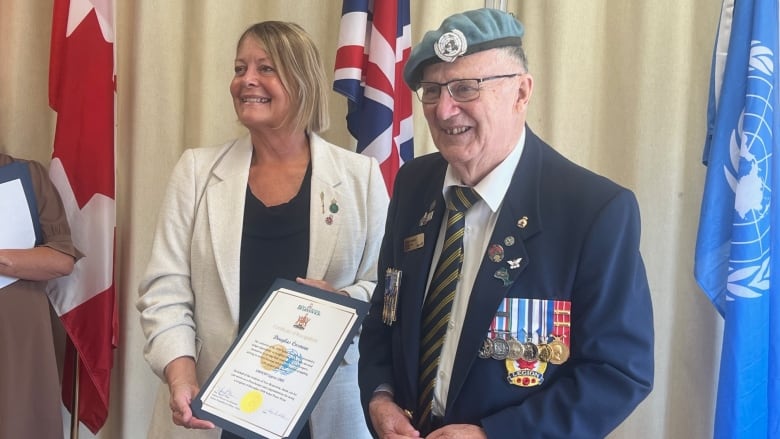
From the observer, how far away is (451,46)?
1280 millimetres

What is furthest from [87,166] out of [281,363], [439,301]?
[439,301]

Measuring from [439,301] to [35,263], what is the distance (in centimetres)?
176

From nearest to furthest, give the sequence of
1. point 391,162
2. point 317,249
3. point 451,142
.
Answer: point 451,142, point 317,249, point 391,162

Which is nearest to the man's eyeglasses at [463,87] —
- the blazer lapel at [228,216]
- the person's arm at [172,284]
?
the blazer lapel at [228,216]

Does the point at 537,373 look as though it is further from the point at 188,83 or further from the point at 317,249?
the point at 188,83

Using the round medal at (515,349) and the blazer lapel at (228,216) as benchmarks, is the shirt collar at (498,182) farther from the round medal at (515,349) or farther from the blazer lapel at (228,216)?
the blazer lapel at (228,216)

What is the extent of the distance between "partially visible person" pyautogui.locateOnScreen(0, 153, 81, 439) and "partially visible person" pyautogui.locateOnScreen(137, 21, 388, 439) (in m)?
0.91

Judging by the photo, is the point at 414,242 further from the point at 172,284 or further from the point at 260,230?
the point at 172,284

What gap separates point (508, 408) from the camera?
126cm

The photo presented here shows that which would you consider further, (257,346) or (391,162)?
(391,162)

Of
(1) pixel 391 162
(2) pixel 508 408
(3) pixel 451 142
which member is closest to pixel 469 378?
(2) pixel 508 408

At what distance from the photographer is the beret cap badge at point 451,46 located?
127 centimetres

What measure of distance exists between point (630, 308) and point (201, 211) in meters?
1.10

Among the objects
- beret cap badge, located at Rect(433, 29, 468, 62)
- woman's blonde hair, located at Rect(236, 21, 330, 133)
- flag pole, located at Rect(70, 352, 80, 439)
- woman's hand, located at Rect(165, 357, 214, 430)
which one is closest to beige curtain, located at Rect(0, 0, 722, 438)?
flag pole, located at Rect(70, 352, 80, 439)
